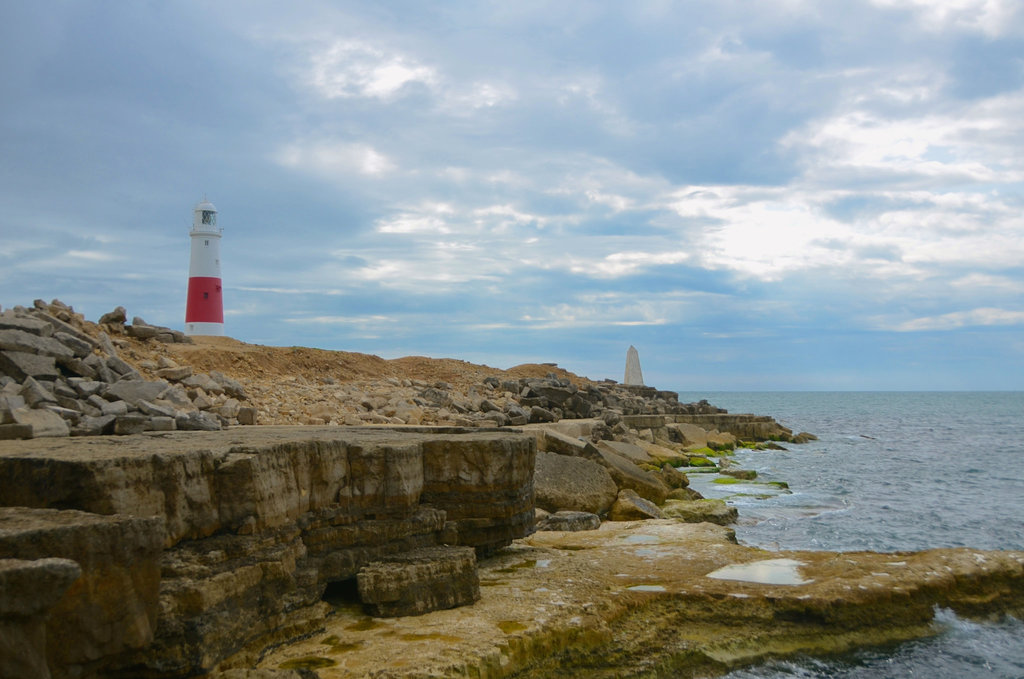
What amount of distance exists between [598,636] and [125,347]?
11.6 m

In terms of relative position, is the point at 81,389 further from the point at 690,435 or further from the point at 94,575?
the point at 690,435

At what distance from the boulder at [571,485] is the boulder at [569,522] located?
2.78 feet

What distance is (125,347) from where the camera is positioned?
46.2 feet

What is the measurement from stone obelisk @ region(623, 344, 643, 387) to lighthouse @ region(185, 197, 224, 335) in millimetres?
26000

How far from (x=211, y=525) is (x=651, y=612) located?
10.8ft

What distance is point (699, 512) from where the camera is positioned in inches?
450

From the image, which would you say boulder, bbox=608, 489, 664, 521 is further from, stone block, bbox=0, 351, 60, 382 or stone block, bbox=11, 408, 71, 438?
stone block, bbox=0, 351, 60, 382

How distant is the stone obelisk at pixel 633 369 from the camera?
47.3m

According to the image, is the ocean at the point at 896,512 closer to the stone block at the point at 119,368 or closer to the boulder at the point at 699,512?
the boulder at the point at 699,512

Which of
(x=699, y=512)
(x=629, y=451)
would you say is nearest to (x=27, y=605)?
(x=699, y=512)

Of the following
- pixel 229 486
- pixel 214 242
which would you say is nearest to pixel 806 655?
pixel 229 486

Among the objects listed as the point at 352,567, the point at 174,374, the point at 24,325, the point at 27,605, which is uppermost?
the point at 24,325

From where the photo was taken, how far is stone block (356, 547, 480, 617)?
545 cm

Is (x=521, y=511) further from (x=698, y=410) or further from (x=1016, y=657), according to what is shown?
(x=698, y=410)
